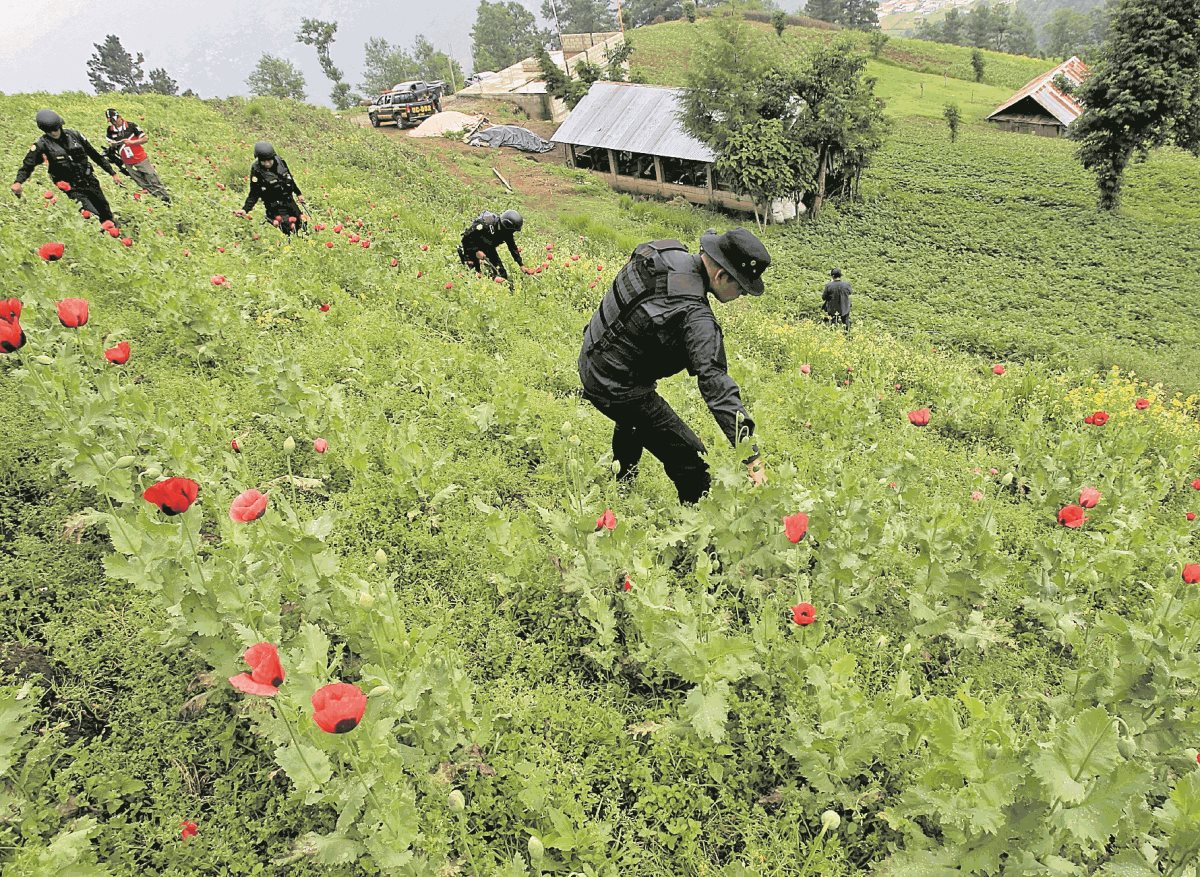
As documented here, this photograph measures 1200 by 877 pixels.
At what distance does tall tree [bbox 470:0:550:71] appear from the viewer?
3602 inches

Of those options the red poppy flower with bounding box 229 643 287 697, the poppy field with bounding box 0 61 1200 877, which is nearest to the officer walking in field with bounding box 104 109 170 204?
the poppy field with bounding box 0 61 1200 877

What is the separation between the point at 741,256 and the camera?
11.8 feet

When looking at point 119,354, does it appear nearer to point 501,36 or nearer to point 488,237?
point 488,237

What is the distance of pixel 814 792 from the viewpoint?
3021mm

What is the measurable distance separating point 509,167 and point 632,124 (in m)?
5.90

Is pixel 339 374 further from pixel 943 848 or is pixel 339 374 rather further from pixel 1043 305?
pixel 1043 305

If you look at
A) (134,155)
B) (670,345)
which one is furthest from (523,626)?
(134,155)

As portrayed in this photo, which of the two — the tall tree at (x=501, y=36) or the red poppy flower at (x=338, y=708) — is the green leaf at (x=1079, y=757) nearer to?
the red poppy flower at (x=338, y=708)

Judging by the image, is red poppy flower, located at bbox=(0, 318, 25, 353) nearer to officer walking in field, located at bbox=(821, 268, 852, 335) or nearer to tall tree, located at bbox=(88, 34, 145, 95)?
officer walking in field, located at bbox=(821, 268, 852, 335)

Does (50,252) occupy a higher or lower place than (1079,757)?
higher

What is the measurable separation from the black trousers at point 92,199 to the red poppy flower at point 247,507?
7.61 m

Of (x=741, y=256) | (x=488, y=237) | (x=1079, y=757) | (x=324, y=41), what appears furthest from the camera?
(x=324, y=41)

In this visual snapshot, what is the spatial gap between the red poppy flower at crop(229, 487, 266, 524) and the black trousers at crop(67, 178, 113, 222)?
761 cm

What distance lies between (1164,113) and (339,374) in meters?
28.6
